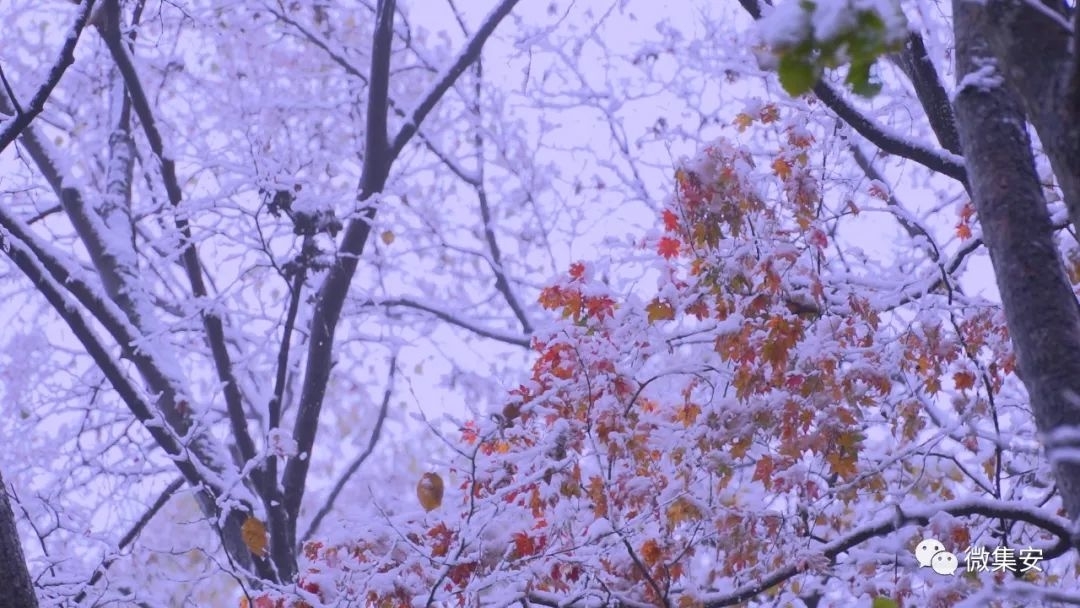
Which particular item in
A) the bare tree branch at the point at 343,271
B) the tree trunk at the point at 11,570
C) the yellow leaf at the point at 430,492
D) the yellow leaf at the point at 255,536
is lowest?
the tree trunk at the point at 11,570

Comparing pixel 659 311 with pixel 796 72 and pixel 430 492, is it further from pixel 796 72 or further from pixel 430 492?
pixel 796 72

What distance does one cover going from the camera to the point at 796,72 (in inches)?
64.1

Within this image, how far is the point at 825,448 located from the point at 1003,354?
108 centimetres

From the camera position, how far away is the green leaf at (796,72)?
5.32 ft

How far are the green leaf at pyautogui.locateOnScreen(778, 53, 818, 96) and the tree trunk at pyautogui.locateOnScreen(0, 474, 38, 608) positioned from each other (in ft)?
6.14

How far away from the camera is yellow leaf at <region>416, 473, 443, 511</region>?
4500 millimetres

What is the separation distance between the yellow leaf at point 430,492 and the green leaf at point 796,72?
3194 millimetres

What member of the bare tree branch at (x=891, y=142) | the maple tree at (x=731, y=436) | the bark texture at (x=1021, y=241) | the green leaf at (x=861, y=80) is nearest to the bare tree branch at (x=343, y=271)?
the maple tree at (x=731, y=436)

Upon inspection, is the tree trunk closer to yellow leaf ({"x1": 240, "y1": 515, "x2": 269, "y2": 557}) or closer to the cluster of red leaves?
the cluster of red leaves

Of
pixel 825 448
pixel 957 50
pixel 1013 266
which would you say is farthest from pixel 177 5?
pixel 1013 266

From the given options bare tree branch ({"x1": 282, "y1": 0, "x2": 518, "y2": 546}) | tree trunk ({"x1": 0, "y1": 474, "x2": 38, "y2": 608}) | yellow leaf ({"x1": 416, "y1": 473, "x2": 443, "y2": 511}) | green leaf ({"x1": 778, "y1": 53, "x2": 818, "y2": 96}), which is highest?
bare tree branch ({"x1": 282, "y1": 0, "x2": 518, "y2": 546})

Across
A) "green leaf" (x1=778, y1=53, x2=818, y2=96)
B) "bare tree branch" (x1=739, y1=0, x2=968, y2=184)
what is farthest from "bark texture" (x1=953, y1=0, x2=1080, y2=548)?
"bare tree branch" (x1=739, y1=0, x2=968, y2=184)

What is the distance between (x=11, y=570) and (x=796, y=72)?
190cm

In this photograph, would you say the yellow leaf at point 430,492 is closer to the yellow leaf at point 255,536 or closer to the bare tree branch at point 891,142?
the yellow leaf at point 255,536
